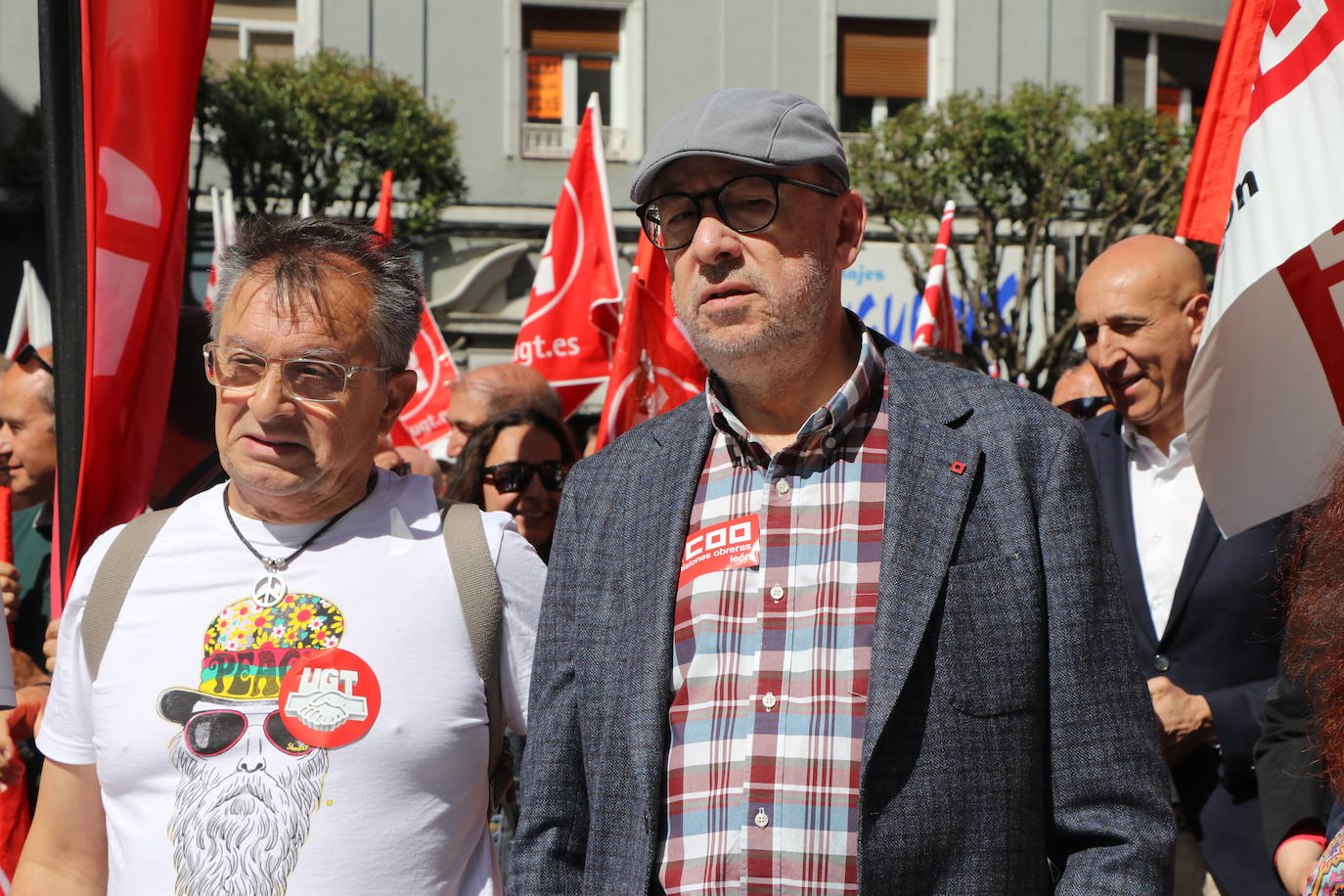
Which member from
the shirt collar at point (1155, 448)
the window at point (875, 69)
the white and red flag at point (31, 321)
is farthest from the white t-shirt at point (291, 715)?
the window at point (875, 69)

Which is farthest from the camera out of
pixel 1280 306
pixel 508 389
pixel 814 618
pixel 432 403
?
pixel 432 403

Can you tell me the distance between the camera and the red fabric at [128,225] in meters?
2.94

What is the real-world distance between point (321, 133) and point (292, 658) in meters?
15.1

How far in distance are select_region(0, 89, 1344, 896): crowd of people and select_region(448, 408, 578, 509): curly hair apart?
1809mm

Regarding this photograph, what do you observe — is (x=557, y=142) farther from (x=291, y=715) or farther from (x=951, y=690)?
(x=951, y=690)

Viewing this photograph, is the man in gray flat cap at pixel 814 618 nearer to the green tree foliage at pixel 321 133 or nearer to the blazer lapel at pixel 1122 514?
the blazer lapel at pixel 1122 514

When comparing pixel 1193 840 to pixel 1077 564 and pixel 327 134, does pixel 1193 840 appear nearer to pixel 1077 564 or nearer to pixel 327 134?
pixel 1077 564

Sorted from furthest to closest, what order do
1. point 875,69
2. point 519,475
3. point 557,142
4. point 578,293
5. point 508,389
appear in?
1. point 875,69
2. point 557,142
3. point 578,293
4. point 508,389
5. point 519,475

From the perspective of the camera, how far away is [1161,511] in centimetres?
338

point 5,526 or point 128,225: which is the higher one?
point 128,225

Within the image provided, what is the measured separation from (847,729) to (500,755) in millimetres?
719

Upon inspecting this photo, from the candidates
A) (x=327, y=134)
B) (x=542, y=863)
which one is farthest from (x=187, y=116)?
(x=327, y=134)

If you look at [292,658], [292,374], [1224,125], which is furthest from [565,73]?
[292,658]

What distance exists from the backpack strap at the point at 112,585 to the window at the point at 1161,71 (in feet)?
61.5
